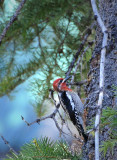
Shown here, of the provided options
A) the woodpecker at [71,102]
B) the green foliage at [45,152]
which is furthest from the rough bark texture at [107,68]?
the woodpecker at [71,102]

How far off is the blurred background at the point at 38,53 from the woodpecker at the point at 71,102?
0.21ft

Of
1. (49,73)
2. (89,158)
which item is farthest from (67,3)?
(89,158)

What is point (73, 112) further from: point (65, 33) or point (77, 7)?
point (77, 7)

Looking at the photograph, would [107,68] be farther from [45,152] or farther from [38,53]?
[38,53]

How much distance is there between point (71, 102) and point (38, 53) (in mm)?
331

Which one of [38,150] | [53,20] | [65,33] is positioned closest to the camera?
[38,150]

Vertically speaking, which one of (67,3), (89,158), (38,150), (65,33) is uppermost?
(67,3)

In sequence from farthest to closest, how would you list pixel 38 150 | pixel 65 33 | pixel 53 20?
pixel 65 33, pixel 53 20, pixel 38 150

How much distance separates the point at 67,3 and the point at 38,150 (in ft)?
2.79

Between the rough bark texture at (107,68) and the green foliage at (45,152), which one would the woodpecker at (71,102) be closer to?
the rough bark texture at (107,68)

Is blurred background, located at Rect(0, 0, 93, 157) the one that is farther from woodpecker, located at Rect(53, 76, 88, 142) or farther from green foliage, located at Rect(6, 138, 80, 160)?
green foliage, located at Rect(6, 138, 80, 160)

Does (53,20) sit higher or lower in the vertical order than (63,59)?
higher

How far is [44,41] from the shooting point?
5.00ft

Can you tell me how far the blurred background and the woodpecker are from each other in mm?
63
